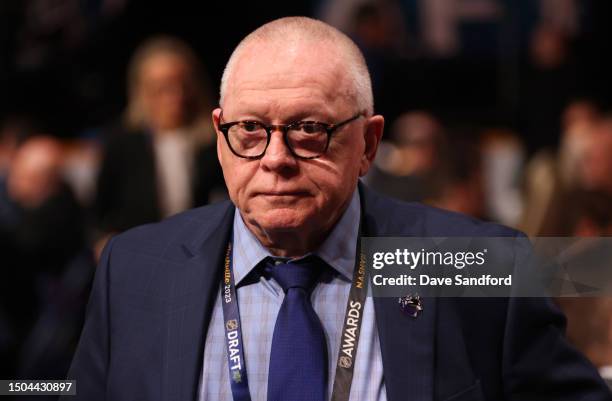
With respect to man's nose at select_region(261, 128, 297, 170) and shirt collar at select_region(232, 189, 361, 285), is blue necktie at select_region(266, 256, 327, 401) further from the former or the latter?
man's nose at select_region(261, 128, 297, 170)

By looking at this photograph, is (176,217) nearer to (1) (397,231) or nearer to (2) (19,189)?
(1) (397,231)

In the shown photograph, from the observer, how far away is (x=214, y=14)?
7.70 metres

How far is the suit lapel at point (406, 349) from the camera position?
7.92 ft

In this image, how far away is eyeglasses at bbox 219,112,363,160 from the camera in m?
2.44

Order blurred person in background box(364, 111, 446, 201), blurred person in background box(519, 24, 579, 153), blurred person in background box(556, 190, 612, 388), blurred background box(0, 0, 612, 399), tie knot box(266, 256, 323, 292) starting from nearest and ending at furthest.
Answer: tie knot box(266, 256, 323, 292) → blurred person in background box(556, 190, 612, 388) → blurred background box(0, 0, 612, 399) → blurred person in background box(364, 111, 446, 201) → blurred person in background box(519, 24, 579, 153)

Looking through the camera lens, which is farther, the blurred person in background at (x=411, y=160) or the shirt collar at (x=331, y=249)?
the blurred person in background at (x=411, y=160)

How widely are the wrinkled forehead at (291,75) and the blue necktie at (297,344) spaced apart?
0.37 m

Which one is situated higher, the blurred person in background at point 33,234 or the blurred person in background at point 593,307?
the blurred person in background at point 33,234

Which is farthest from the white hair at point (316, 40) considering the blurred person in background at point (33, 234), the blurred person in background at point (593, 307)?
the blurred person in background at point (33, 234)

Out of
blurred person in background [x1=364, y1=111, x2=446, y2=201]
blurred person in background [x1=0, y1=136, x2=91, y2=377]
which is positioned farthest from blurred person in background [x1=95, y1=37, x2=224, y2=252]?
blurred person in background [x1=364, y1=111, x2=446, y2=201]

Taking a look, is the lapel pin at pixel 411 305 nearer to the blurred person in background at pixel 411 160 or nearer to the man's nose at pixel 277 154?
the man's nose at pixel 277 154

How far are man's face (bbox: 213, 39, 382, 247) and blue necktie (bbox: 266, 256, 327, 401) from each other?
108 mm

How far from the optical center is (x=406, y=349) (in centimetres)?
246

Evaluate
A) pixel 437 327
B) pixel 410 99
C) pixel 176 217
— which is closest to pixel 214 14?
pixel 410 99
